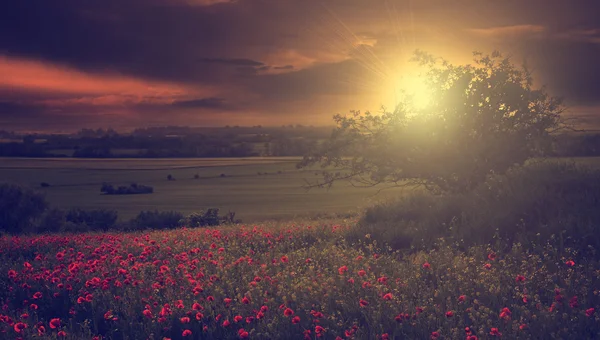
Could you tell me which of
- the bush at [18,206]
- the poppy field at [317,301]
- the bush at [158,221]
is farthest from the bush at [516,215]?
the bush at [18,206]

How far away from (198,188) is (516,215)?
195ft

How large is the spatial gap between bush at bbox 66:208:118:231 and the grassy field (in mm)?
2203

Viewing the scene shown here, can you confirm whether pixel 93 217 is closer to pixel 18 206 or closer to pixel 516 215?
pixel 18 206

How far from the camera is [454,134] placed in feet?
58.2

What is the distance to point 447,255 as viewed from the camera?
9.34 m

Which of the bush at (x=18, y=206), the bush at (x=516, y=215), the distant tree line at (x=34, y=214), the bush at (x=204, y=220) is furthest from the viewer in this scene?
the bush at (x=18, y=206)

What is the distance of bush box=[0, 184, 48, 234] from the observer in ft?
113

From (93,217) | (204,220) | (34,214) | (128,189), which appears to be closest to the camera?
(204,220)

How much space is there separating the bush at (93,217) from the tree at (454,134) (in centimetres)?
1928

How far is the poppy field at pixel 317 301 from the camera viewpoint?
253 inches

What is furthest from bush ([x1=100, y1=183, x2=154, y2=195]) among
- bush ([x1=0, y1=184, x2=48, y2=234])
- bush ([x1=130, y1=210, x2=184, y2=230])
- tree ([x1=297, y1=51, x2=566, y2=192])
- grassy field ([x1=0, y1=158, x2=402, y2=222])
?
tree ([x1=297, y1=51, x2=566, y2=192])

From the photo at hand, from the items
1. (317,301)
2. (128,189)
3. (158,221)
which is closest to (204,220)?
(158,221)

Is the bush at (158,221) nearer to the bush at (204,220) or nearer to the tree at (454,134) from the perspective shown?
the bush at (204,220)

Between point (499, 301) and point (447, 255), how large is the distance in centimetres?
210
